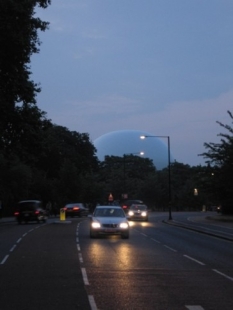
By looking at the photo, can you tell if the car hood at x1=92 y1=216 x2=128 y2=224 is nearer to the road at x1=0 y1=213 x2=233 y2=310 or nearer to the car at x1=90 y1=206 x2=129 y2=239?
the car at x1=90 y1=206 x2=129 y2=239

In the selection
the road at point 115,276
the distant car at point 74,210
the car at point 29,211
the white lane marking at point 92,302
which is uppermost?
the distant car at point 74,210

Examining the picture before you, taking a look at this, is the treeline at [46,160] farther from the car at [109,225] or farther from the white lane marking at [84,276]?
the white lane marking at [84,276]

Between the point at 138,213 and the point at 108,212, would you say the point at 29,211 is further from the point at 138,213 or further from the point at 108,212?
the point at 108,212

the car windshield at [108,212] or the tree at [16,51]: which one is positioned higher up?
the tree at [16,51]

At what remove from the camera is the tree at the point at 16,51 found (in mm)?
30938

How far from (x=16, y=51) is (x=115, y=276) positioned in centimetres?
1833

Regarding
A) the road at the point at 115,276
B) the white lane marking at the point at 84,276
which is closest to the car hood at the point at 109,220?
the road at the point at 115,276

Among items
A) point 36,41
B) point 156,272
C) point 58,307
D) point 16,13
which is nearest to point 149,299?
point 58,307

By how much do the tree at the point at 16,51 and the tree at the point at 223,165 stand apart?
77.1ft

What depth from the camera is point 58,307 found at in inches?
457

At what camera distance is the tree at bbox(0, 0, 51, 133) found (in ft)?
102

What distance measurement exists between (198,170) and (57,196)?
85.1ft

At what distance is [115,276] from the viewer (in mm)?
16188

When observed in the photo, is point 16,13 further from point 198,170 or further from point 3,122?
point 198,170
